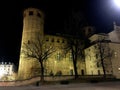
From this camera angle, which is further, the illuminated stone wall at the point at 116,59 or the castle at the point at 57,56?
the castle at the point at 57,56

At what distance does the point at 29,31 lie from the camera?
49.2m

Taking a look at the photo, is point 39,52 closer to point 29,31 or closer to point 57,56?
point 29,31

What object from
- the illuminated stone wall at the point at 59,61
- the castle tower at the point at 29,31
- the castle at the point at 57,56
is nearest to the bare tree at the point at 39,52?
the castle tower at the point at 29,31

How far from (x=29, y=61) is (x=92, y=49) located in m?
19.6

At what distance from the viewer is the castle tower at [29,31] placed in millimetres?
44812

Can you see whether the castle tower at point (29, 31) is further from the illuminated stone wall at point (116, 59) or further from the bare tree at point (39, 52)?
the illuminated stone wall at point (116, 59)

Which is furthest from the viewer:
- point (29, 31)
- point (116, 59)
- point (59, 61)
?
point (59, 61)

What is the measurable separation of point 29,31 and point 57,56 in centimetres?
1198

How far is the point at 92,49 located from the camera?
4947cm

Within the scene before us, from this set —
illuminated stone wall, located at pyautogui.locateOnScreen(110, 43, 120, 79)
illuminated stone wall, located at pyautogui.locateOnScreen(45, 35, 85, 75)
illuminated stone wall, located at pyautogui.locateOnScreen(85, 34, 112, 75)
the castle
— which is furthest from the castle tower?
illuminated stone wall, located at pyautogui.locateOnScreen(110, 43, 120, 79)

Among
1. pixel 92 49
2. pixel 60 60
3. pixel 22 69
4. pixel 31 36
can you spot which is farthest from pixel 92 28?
pixel 22 69

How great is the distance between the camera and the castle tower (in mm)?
44812

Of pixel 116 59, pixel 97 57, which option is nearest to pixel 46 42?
pixel 97 57

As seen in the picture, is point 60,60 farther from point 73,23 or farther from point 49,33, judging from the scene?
point 73,23
